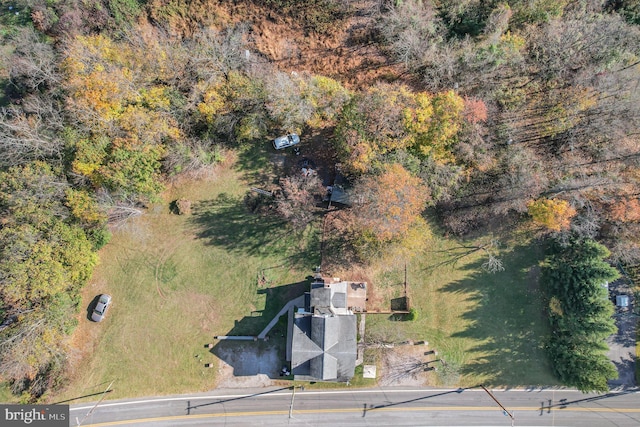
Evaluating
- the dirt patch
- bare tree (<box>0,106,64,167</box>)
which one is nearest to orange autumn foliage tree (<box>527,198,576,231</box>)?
the dirt patch

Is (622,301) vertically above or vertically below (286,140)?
below

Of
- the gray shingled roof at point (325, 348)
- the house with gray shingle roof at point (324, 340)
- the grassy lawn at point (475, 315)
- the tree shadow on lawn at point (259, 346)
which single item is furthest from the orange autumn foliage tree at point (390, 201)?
the tree shadow on lawn at point (259, 346)

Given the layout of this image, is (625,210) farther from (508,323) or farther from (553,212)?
(508,323)

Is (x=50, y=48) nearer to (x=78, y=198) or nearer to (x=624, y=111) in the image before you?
(x=78, y=198)

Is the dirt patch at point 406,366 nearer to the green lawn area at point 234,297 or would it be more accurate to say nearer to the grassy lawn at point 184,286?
the green lawn area at point 234,297

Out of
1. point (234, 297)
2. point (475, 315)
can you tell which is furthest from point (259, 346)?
point (475, 315)

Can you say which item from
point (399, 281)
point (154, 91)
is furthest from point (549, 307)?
point (154, 91)
